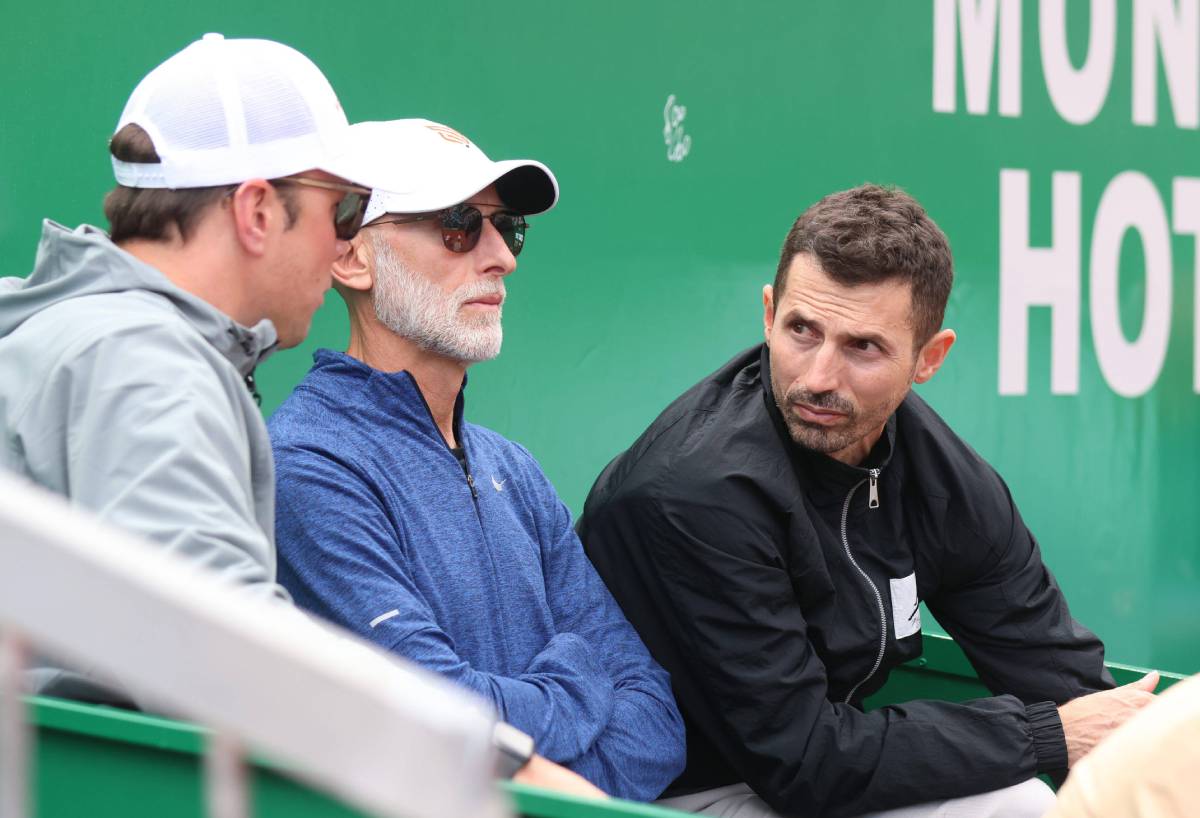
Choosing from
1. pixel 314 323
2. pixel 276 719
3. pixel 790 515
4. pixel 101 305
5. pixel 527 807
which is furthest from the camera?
pixel 314 323

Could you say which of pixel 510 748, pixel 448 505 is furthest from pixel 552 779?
pixel 448 505

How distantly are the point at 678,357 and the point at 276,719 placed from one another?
2.56m

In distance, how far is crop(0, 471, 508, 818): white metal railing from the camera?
2.06ft

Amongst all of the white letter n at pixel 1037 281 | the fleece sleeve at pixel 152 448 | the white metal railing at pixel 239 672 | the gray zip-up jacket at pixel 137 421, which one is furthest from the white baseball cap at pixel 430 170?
the white letter n at pixel 1037 281

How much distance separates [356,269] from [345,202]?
416 millimetres

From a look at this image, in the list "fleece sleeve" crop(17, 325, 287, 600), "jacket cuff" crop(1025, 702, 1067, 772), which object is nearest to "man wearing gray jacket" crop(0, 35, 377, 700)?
"fleece sleeve" crop(17, 325, 287, 600)

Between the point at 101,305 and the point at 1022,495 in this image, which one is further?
the point at 1022,495

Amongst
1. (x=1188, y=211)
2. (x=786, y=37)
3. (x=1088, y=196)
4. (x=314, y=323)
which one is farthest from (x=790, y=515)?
(x=1188, y=211)

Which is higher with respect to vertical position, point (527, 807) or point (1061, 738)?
point (527, 807)

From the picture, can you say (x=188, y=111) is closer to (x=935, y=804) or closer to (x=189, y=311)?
(x=189, y=311)

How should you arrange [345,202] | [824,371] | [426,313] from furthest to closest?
1. [824,371]
2. [426,313]
3. [345,202]

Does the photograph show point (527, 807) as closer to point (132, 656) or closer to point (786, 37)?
point (132, 656)

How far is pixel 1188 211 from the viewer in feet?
13.5

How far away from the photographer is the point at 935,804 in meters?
2.23
